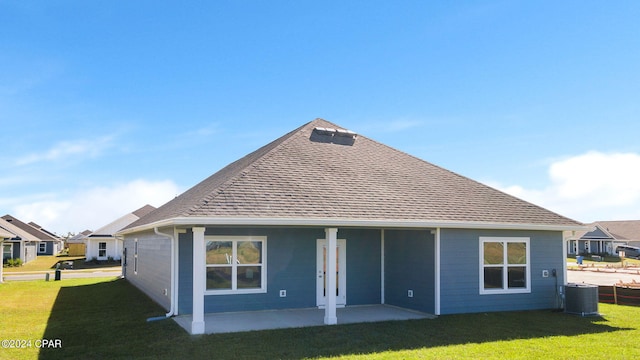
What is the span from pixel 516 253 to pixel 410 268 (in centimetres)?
296

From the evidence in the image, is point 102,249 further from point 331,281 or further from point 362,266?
point 331,281

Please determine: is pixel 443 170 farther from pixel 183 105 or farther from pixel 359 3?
pixel 183 105

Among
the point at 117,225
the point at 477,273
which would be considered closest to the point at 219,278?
the point at 477,273

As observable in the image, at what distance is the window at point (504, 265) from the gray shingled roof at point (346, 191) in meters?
0.66

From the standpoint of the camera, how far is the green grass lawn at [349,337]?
343 inches

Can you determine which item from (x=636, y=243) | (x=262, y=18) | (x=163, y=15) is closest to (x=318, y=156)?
(x=262, y=18)

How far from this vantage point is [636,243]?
64125mm

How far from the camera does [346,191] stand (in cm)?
1317

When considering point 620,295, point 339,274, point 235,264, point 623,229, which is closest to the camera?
point 235,264

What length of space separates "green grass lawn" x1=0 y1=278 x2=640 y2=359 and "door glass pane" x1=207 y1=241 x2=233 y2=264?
6.23ft

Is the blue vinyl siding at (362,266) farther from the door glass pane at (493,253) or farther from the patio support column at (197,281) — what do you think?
the patio support column at (197,281)

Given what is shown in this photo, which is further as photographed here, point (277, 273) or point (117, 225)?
point (117, 225)

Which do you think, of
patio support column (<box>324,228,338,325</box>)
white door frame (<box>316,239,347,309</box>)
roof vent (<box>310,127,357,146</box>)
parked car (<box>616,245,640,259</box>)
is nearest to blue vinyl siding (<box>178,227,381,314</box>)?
white door frame (<box>316,239,347,309</box>)

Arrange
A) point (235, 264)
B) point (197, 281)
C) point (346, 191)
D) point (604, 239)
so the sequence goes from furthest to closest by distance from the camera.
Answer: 1. point (604, 239)
2. point (346, 191)
3. point (235, 264)
4. point (197, 281)
